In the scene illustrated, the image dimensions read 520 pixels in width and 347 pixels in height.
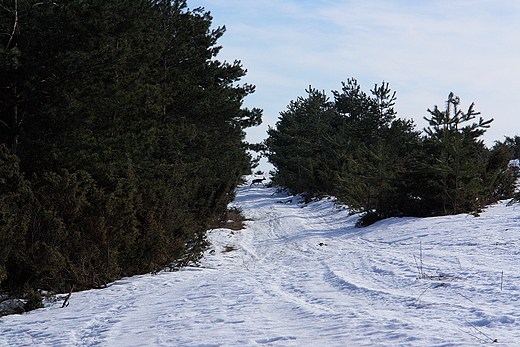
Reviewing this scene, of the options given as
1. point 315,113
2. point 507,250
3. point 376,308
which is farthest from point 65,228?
point 315,113

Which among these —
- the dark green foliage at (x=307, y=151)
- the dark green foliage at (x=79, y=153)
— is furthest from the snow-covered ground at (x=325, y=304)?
the dark green foliage at (x=307, y=151)

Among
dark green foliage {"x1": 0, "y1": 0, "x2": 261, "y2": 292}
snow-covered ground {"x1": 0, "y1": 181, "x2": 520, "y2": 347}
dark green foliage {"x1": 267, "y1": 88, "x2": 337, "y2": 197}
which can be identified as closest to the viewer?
snow-covered ground {"x1": 0, "y1": 181, "x2": 520, "y2": 347}

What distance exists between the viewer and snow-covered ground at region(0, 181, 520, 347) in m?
4.01

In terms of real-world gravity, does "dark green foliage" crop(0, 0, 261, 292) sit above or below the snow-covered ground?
above

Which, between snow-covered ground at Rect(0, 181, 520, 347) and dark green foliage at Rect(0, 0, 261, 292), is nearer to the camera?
snow-covered ground at Rect(0, 181, 520, 347)

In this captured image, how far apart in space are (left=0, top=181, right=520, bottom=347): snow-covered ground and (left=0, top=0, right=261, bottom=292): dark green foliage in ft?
3.44

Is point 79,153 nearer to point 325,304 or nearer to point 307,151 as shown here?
point 325,304

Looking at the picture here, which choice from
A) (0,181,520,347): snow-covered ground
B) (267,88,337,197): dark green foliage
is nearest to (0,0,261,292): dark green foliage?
(0,181,520,347): snow-covered ground

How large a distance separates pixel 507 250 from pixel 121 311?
7.69 m

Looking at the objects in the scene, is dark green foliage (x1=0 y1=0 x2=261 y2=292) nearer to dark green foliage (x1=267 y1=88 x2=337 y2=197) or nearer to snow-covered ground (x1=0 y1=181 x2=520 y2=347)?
snow-covered ground (x1=0 y1=181 x2=520 y2=347)

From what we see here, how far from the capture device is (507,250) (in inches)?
329

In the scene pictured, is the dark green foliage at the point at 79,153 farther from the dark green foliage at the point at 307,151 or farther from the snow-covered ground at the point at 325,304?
the dark green foliage at the point at 307,151

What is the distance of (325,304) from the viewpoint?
5449 mm

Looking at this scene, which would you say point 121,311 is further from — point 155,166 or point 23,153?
point 155,166
